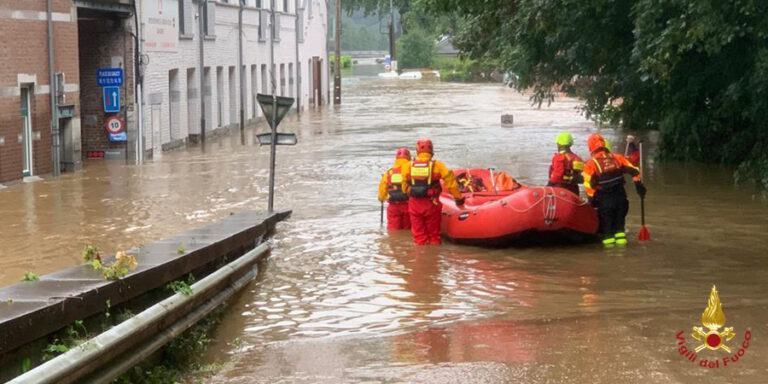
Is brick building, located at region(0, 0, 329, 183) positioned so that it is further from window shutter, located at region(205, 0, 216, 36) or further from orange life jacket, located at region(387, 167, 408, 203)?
orange life jacket, located at region(387, 167, 408, 203)

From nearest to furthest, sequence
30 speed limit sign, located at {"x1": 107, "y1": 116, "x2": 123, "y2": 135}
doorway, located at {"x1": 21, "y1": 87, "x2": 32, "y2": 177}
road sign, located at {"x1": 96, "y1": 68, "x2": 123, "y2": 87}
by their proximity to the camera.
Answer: doorway, located at {"x1": 21, "y1": 87, "x2": 32, "y2": 177}, road sign, located at {"x1": 96, "y1": 68, "x2": 123, "y2": 87}, 30 speed limit sign, located at {"x1": 107, "y1": 116, "x2": 123, "y2": 135}

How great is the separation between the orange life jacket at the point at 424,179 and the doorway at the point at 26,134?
11.5 metres

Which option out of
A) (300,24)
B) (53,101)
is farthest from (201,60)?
(300,24)

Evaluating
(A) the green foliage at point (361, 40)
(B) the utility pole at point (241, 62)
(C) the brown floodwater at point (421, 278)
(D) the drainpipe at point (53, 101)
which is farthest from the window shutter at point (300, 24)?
(A) the green foliage at point (361, 40)

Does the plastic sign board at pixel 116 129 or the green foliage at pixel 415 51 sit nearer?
the plastic sign board at pixel 116 129

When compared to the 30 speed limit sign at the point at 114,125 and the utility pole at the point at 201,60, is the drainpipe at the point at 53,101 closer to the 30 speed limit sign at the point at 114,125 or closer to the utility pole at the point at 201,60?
the 30 speed limit sign at the point at 114,125

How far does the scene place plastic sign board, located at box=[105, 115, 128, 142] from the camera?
2966 centimetres

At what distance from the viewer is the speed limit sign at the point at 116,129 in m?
29.7

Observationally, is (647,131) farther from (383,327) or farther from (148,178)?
(383,327)

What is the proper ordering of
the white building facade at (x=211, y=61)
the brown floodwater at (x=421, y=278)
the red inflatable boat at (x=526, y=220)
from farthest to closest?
the white building facade at (x=211, y=61)
the red inflatable boat at (x=526, y=220)
the brown floodwater at (x=421, y=278)

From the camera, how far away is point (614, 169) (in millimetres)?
15570

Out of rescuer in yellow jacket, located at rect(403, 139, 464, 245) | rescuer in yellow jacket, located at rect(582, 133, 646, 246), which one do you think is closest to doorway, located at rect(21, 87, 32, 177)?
rescuer in yellow jacket, located at rect(403, 139, 464, 245)

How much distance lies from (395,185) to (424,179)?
35.1 inches

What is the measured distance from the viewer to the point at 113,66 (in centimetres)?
2984
